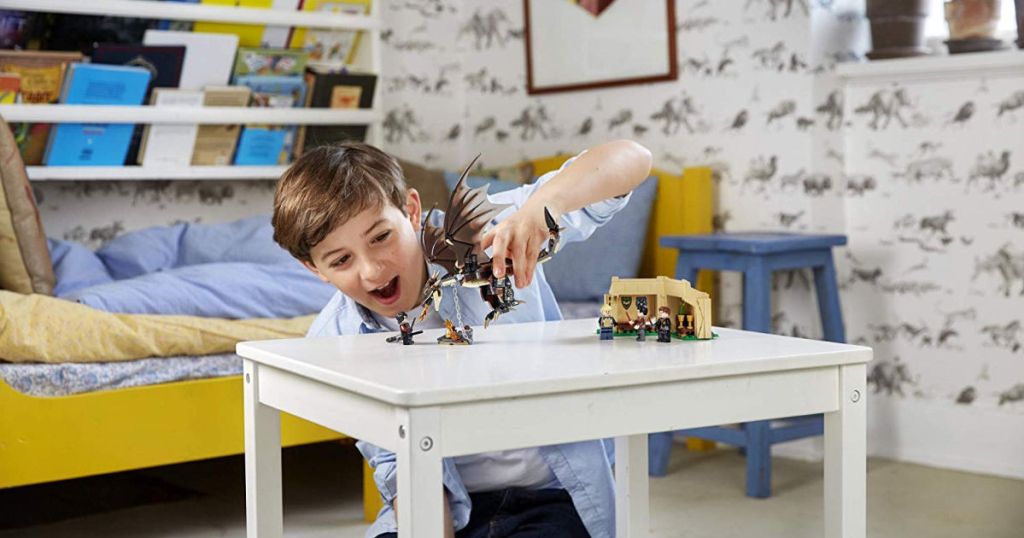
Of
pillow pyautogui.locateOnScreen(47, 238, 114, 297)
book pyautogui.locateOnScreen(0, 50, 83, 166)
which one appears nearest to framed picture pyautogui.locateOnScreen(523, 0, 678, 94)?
book pyautogui.locateOnScreen(0, 50, 83, 166)

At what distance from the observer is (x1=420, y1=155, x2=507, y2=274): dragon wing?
137 cm

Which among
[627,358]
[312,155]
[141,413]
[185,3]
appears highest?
[185,3]

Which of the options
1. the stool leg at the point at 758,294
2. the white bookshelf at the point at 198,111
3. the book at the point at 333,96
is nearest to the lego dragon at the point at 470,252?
the stool leg at the point at 758,294

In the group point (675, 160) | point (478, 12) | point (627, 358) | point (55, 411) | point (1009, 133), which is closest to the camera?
point (627, 358)

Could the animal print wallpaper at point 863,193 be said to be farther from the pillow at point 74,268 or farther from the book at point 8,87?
the pillow at point 74,268

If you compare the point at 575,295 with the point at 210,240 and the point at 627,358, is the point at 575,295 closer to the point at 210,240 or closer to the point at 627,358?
the point at 210,240

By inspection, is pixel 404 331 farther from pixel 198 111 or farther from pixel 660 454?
pixel 198 111

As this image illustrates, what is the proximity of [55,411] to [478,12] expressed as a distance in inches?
90.1

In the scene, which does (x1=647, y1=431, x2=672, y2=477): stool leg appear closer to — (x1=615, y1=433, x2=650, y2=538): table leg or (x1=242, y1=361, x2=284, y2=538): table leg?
(x1=615, y1=433, x2=650, y2=538): table leg

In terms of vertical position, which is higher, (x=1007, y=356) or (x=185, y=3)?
(x=185, y=3)

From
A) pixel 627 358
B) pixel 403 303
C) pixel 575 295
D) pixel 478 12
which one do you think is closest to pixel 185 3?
pixel 478 12

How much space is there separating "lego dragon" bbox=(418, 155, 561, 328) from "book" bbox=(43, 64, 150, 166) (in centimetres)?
228

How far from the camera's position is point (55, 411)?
2398mm

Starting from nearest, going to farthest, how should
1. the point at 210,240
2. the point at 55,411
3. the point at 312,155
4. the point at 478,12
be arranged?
1. the point at 312,155
2. the point at 55,411
3. the point at 210,240
4. the point at 478,12
